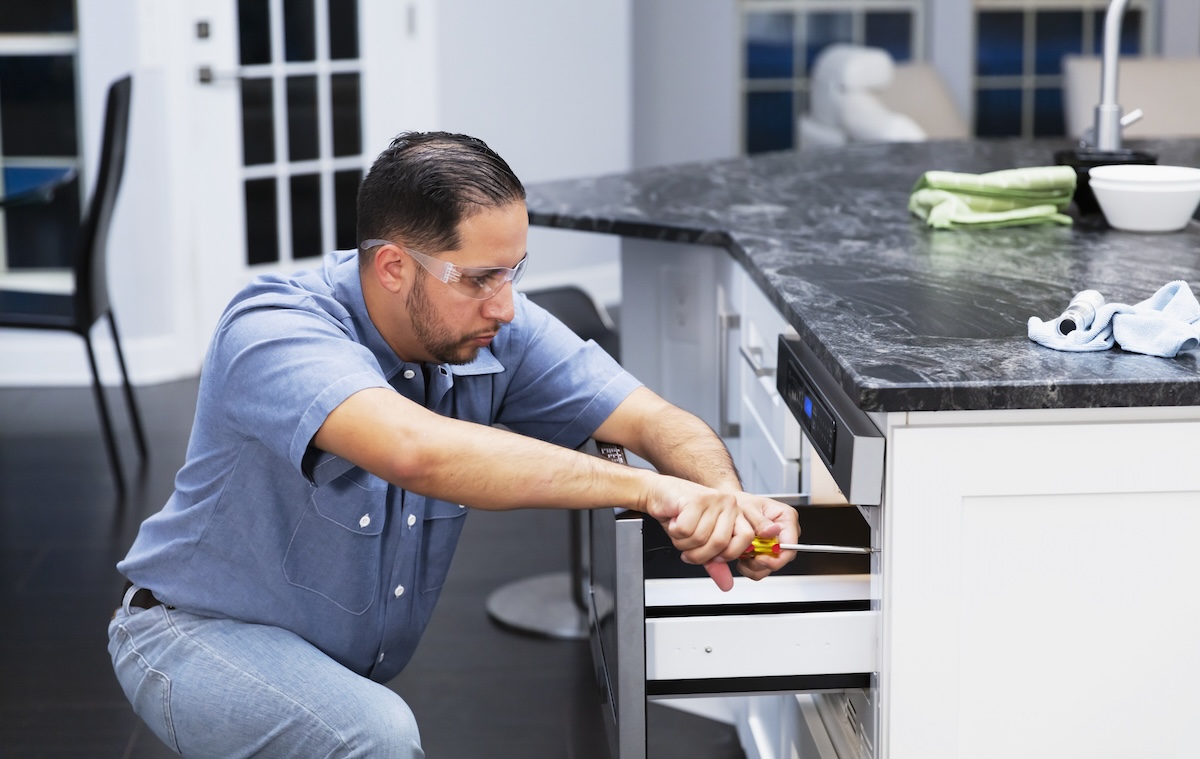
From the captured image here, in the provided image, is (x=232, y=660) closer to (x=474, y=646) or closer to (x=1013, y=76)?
(x=474, y=646)

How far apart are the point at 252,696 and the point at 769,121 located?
5717 mm

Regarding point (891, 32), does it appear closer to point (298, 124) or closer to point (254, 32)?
point (298, 124)

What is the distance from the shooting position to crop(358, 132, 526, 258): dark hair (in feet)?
4.85

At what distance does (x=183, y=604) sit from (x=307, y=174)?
3.78 m

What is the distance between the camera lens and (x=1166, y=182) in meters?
2.21

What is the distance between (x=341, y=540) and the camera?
1556 millimetres

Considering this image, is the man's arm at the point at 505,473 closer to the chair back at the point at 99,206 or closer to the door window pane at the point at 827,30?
the chair back at the point at 99,206

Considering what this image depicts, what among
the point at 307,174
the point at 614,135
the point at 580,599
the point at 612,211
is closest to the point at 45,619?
the point at 580,599

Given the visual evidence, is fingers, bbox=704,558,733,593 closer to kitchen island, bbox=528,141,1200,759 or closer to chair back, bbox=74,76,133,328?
kitchen island, bbox=528,141,1200,759

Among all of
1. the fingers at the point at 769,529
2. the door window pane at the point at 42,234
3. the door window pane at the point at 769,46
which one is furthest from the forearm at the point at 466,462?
the door window pane at the point at 769,46

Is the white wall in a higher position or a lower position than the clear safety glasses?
higher

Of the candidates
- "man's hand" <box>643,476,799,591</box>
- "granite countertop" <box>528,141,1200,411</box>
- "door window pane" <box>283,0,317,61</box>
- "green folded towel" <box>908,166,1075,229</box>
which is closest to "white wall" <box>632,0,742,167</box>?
"door window pane" <box>283,0,317,61</box>

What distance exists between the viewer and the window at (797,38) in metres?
6.67

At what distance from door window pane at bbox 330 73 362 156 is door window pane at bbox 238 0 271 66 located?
303mm
